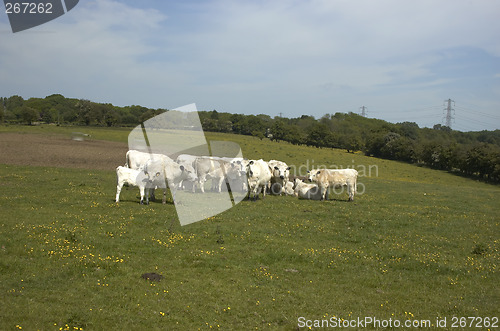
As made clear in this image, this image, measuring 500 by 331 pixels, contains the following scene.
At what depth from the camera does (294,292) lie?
31.2ft

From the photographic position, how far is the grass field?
822cm

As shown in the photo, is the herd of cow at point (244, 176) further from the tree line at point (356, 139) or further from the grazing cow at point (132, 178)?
the tree line at point (356, 139)

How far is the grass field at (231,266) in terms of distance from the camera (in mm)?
8219

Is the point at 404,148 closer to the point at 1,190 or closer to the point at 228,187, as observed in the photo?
the point at 228,187

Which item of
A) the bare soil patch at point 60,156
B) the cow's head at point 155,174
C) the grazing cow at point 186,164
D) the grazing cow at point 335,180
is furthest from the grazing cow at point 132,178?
the bare soil patch at point 60,156

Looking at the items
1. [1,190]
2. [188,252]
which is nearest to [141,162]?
[1,190]

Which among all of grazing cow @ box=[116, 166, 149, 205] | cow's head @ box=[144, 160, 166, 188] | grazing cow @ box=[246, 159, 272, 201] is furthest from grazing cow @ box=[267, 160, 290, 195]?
grazing cow @ box=[116, 166, 149, 205]

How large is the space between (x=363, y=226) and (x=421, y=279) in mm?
5732

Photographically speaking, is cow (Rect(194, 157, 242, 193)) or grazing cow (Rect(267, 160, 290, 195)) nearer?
cow (Rect(194, 157, 242, 193))

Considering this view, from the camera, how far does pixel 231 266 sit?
1099 centimetres

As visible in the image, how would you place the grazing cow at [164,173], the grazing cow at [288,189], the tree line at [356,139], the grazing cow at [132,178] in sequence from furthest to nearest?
the tree line at [356,139] → the grazing cow at [288,189] → the grazing cow at [164,173] → the grazing cow at [132,178]

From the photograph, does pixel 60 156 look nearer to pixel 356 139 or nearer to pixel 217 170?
pixel 217 170

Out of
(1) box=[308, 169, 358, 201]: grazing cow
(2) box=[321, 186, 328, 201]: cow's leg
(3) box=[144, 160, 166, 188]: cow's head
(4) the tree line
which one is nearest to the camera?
(3) box=[144, 160, 166, 188]: cow's head

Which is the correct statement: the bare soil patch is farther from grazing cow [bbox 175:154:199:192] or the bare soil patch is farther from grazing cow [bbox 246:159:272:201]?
grazing cow [bbox 246:159:272:201]
